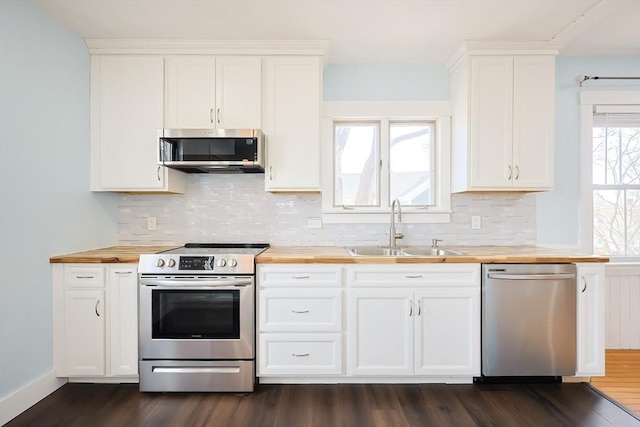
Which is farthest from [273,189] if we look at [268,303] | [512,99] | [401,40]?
[512,99]

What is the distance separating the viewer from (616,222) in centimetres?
305

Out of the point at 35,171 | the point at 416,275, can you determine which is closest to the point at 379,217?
the point at 416,275

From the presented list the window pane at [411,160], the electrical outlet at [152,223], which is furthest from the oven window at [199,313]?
the window pane at [411,160]

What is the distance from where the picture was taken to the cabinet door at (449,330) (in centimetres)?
234

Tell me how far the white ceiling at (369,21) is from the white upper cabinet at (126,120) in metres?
0.23

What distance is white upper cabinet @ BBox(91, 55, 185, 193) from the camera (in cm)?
265

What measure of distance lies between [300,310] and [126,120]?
6.46 ft

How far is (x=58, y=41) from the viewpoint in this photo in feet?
7.79

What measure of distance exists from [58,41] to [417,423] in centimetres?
339

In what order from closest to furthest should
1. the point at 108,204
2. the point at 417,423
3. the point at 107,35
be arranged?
the point at 417,423
the point at 107,35
the point at 108,204

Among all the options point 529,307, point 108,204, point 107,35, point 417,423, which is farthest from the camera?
point 108,204

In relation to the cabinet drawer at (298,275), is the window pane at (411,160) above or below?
above

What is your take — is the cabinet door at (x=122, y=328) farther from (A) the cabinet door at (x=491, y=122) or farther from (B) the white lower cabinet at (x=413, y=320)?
(A) the cabinet door at (x=491, y=122)

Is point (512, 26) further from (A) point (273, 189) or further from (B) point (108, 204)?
(B) point (108, 204)
